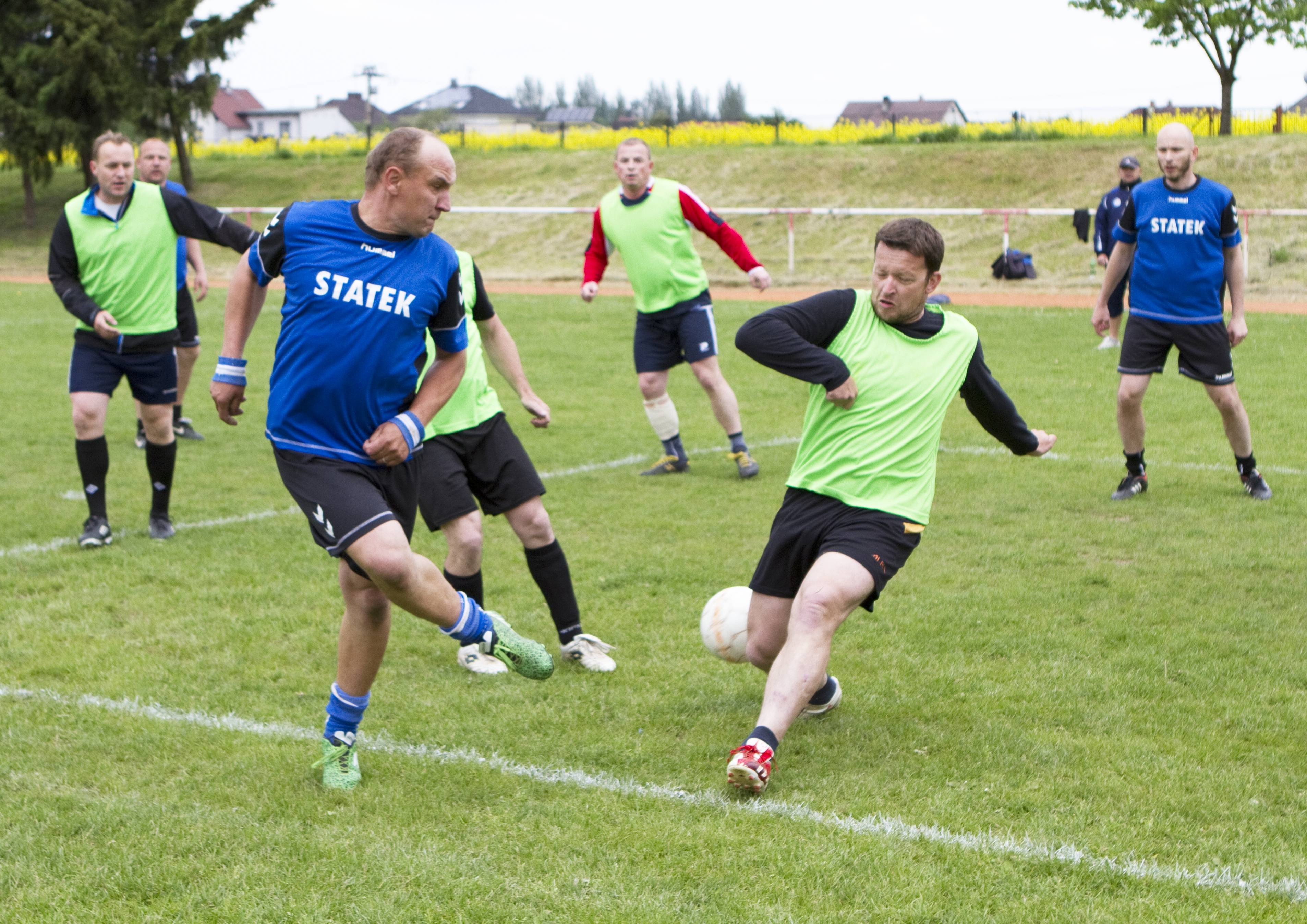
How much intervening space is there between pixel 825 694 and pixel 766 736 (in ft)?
2.57

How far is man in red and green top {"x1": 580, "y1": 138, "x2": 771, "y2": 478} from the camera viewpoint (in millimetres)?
9266

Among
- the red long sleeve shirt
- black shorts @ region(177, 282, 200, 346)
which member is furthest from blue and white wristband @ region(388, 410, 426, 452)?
black shorts @ region(177, 282, 200, 346)

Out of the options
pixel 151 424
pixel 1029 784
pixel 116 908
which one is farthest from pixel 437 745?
pixel 151 424

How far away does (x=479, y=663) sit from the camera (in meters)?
5.39

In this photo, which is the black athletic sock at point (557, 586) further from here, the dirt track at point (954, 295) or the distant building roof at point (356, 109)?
the distant building roof at point (356, 109)

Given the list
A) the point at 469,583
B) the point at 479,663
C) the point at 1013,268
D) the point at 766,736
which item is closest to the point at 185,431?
the point at 469,583

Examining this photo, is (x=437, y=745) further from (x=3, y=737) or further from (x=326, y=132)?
(x=326, y=132)

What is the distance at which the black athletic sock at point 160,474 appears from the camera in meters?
7.74

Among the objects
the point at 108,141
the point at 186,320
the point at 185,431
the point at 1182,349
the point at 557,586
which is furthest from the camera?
the point at 185,431

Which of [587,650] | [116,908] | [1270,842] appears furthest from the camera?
[587,650]

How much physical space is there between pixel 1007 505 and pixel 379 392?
5299 millimetres

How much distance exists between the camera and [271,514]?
27.0ft

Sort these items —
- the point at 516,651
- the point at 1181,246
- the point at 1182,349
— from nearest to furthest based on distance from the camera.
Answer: the point at 516,651 → the point at 1181,246 → the point at 1182,349

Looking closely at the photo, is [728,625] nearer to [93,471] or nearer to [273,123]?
[93,471]
